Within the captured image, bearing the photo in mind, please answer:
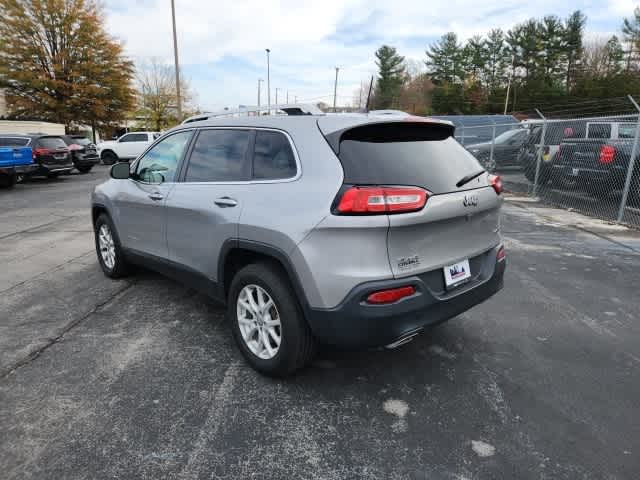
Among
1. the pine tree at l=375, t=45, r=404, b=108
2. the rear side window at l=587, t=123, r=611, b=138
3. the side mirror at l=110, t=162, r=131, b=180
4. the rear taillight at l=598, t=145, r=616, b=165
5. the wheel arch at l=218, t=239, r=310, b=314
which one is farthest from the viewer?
the pine tree at l=375, t=45, r=404, b=108

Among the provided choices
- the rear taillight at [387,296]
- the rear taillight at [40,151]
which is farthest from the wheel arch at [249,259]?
the rear taillight at [40,151]

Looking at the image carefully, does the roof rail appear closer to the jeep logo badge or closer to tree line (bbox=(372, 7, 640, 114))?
the jeep logo badge

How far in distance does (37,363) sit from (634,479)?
364 centimetres

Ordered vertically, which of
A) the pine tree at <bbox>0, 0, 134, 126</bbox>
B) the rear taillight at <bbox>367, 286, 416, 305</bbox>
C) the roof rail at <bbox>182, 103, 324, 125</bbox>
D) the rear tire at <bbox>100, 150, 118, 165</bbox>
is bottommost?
the rear tire at <bbox>100, 150, 118, 165</bbox>

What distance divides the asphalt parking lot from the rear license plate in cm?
70

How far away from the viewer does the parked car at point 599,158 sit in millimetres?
8328

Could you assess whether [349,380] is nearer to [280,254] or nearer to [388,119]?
[280,254]

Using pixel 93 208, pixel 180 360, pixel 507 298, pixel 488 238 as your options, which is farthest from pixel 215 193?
pixel 507 298

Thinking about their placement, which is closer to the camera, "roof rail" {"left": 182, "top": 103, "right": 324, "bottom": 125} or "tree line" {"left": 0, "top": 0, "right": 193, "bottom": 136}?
"roof rail" {"left": 182, "top": 103, "right": 324, "bottom": 125}

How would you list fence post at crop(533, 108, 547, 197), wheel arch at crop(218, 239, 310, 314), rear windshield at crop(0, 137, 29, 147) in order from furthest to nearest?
rear windshield at crop(0, 137, 29, 147) → fence post at crop(533, 108, 547, 197) → wheel arch at crop(218, 239, 310, 314)

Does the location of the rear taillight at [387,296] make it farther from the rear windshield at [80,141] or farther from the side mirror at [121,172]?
the rear windshield at [80,141]

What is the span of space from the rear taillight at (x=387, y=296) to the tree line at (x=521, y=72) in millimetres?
52926

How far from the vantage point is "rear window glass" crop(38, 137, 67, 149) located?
15.4 m

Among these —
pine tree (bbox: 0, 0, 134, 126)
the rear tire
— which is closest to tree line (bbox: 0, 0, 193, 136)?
pine tree (bbox: 0, 0, 134, 126)
